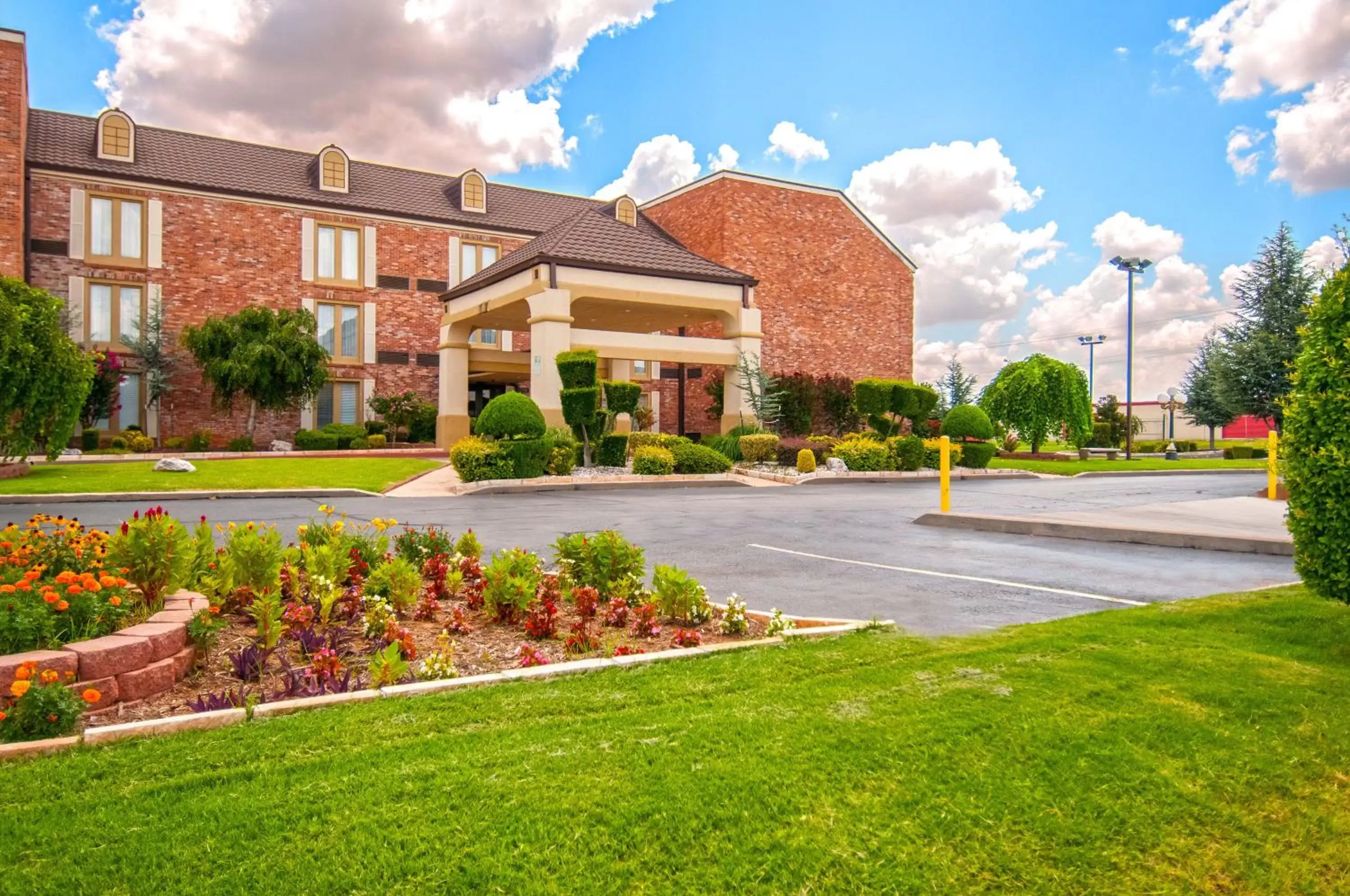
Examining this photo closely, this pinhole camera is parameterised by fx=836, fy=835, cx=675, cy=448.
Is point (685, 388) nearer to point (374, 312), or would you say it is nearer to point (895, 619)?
point (374, 312)

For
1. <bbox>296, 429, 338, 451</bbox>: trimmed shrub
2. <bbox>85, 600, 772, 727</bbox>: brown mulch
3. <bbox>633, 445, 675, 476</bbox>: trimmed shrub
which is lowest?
<bbox>85, 600, 772, 727</bbox>: brown mulch

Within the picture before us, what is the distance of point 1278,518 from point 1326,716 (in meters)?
10.4

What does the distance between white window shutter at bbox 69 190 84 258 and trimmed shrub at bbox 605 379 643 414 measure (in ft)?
67.8

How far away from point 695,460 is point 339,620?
17.9m

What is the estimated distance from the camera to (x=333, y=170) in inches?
1387

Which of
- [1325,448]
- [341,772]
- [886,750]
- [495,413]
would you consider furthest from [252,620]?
[495,413]

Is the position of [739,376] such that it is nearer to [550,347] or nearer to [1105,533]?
[550,347]

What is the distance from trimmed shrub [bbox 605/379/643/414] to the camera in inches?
954

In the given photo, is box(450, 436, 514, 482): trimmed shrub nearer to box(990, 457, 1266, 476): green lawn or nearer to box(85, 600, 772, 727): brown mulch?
box(85, 600, 772, 727): brown mulch

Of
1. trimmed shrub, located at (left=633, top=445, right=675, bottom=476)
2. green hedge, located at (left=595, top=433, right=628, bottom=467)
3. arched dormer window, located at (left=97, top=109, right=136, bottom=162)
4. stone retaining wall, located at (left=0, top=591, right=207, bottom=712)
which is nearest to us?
stone retaining wall, located at (left=0, top=591, right=207, bottom=712)

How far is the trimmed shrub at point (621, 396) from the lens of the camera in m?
24.2

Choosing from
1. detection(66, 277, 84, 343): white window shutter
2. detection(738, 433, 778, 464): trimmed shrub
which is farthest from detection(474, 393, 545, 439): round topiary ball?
detection(66, 277, 84, 343): white window shutter

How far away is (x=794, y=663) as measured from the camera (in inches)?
195

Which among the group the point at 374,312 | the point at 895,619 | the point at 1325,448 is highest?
the point at 374,312
